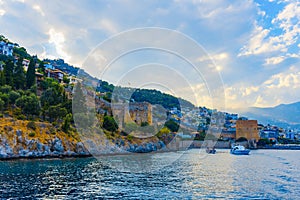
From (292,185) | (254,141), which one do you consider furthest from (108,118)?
(254,141)

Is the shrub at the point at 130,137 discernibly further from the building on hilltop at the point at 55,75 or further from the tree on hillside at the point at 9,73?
the building on hilltop at the point at 55,75

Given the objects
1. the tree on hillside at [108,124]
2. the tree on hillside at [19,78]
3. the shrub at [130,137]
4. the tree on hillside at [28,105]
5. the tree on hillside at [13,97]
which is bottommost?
the shrub at [130,137]

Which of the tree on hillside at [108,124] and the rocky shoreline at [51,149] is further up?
the tree on hillside at [108,124]

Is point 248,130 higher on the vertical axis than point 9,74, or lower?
lower

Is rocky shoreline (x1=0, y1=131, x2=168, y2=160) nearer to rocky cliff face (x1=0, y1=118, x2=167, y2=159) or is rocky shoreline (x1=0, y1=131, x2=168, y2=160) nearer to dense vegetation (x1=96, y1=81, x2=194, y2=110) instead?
rocky cliff face (x1=0, y1=118, x2=167, y2=159)

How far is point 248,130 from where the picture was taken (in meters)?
130

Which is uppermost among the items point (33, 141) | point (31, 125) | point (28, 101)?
point (28, 101)

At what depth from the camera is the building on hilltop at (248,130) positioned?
425 ft

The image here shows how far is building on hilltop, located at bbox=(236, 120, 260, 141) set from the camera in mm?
129500

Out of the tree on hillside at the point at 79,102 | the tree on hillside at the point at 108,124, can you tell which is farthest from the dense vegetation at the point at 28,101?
the tree on hillside at the point at 108,124

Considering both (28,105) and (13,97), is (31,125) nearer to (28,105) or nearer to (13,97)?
(28,105)

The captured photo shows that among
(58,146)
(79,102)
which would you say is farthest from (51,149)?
(79,102)

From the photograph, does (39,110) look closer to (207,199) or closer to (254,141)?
(207,199)

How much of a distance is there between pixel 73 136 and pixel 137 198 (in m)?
39.6
